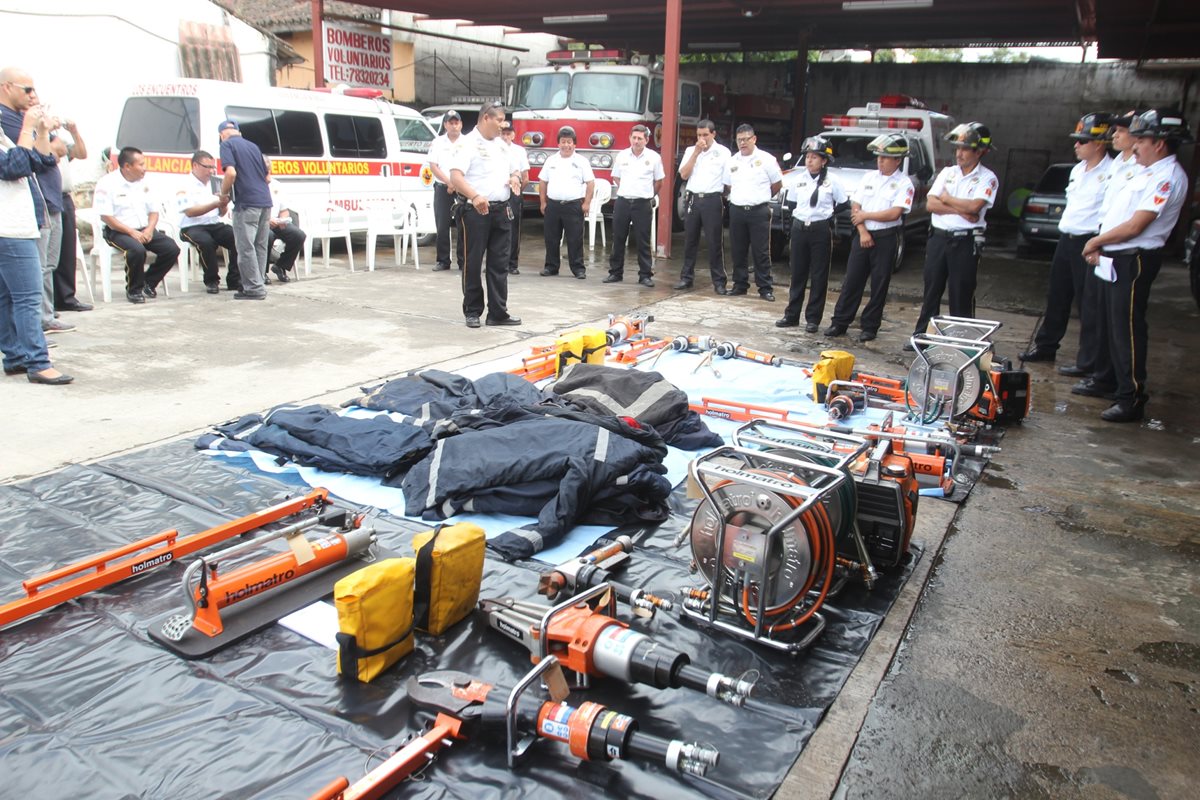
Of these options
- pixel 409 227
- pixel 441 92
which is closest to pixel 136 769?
pixel 409 227

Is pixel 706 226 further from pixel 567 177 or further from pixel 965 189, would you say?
pixel 965 189

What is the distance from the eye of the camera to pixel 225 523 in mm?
3773

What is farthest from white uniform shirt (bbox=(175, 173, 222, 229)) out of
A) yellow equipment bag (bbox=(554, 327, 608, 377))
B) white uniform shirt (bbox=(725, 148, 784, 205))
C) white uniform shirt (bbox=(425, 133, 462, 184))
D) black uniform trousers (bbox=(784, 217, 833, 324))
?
black uniform trousers (bbox=(784, 217, 833, 324))

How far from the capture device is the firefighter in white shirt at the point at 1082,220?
6578 mm

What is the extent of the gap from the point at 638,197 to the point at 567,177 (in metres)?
0.93

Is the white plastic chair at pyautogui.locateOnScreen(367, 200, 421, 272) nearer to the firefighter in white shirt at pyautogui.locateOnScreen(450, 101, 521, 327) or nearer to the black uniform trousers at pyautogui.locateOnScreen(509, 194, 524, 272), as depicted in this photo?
the black uniform trousers at pyautogui.locateOnScreen(509, 194, 524, 272)

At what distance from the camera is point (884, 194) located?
24.4 feet

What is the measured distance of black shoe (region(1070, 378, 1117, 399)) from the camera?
252 inches

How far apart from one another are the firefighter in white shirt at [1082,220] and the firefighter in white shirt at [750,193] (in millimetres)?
3074

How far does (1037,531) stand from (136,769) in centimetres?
399

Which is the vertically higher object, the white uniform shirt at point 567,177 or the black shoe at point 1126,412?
the white uniform shirt at point 567,177

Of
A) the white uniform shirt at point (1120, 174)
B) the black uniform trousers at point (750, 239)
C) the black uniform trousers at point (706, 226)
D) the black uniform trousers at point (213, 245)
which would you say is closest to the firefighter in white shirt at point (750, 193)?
the black uniform trousers at point (750, 239)

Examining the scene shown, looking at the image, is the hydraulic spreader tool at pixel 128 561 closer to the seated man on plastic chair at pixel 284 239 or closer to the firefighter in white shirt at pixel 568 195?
the seated man on plastic chair at pixel 284 239

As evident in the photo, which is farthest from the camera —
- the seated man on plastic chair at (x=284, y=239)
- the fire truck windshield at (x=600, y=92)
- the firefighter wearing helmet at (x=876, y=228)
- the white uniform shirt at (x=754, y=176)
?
the fire truck windshield at (x=600, y=92)
